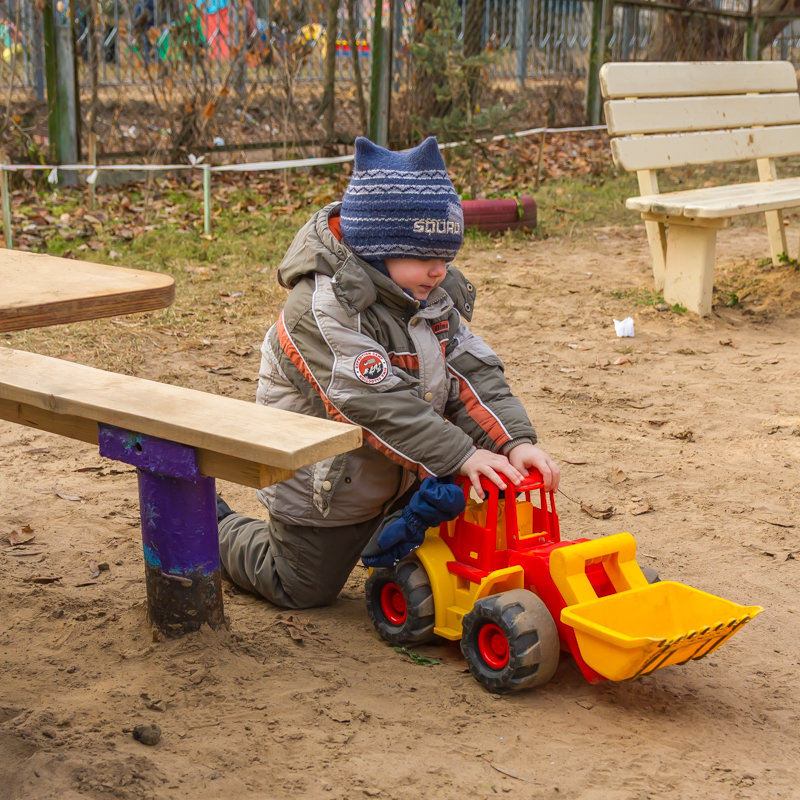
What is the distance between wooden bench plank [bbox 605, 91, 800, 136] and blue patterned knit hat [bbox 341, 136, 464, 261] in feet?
12.8

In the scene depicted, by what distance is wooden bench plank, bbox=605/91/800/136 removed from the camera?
6227mm

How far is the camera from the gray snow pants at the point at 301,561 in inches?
110

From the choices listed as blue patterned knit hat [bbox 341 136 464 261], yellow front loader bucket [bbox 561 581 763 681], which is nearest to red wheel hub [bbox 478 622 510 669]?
yellow front loader bucket [bbox 561 581 763 681]

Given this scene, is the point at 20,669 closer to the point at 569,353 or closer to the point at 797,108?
the point at 569,353

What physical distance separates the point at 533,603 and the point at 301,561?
0.73 meters

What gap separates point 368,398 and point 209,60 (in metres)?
7.30

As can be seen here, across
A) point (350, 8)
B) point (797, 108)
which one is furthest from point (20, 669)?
point (350, 8)

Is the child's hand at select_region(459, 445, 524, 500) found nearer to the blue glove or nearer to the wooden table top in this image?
the blue glove

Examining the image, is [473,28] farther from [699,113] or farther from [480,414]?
[480,414]

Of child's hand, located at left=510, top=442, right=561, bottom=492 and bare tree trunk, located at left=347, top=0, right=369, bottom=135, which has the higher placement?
bare tree trunk, located at left=347, top=0, right=369, bottom=135

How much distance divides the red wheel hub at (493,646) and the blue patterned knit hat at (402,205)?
913 mm

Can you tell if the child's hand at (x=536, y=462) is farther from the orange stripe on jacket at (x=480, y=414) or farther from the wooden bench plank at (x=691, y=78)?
the wooden bench plank at (x=691, y=78)

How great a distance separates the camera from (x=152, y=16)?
28.4 ft

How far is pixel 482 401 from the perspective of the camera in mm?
2785
